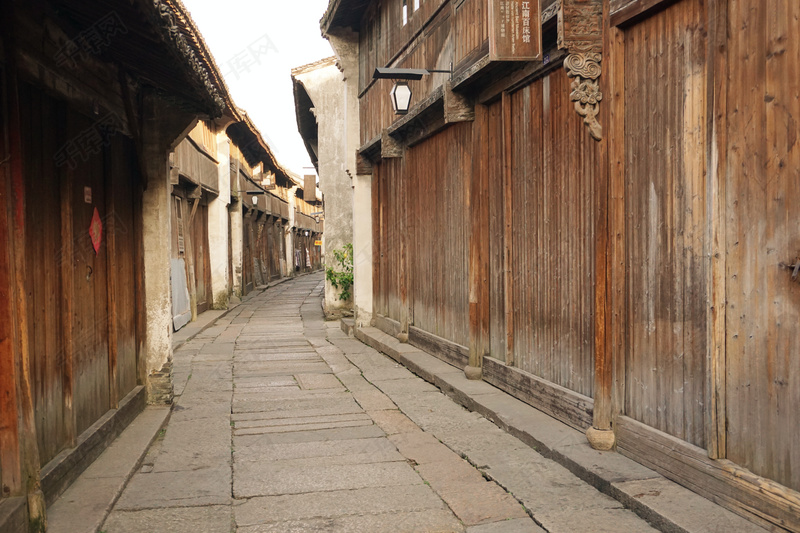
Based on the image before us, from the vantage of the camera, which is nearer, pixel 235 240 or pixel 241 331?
pixel 241 331

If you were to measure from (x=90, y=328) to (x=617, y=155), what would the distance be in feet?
12.6

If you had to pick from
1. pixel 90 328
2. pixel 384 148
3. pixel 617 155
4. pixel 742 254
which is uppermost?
pixel 384 148

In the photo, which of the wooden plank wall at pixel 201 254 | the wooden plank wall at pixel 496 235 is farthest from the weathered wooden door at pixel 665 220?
the wooden plank wall at pixel 201 254

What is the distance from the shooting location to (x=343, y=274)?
52.2 feet

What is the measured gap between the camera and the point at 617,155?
4594 mm

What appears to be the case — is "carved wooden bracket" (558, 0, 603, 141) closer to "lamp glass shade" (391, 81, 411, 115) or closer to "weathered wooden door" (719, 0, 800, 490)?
"weathered wooden door" (719, 0, 800, 490)

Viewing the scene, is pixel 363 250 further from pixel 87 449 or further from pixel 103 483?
pixel 103 483

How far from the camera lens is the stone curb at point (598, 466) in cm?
352

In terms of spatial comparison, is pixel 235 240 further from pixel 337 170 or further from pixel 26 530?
pixel 26 530

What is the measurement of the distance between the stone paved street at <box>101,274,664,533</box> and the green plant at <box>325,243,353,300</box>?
7.21 m

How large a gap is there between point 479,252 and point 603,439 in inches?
119

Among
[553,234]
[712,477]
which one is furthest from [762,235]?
[553,234]

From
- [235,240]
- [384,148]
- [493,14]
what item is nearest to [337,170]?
[235,240]

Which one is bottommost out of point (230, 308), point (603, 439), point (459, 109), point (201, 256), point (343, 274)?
point (230, 308)
